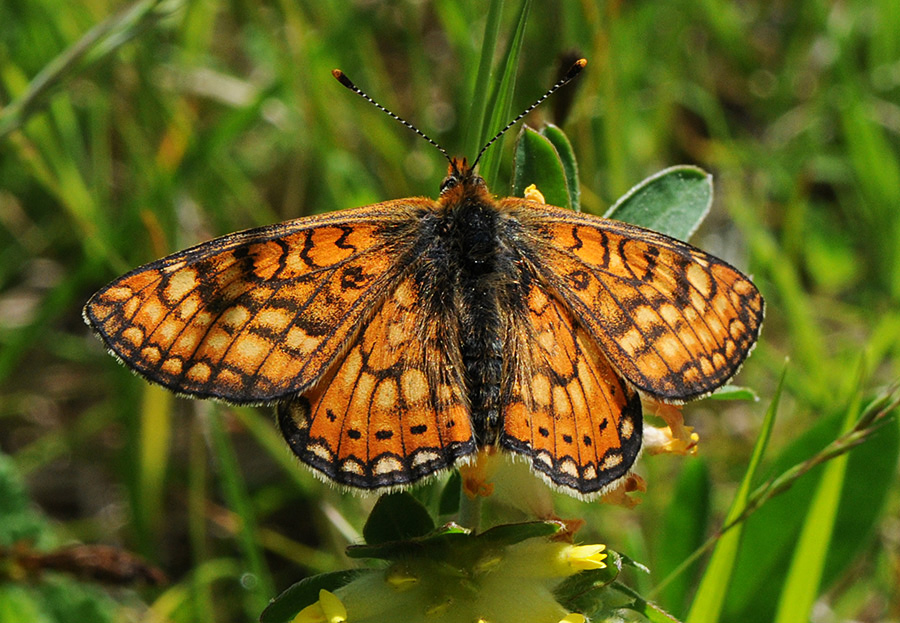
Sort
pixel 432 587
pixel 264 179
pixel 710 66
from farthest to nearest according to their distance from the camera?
pixel 710 66 < pixel 264 179 < pixel 432 587

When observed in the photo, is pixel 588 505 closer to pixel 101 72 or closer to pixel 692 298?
pixel 692 298

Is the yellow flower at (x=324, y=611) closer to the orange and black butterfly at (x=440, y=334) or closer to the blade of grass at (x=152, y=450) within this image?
the orange and black butterfly at (x=440, y=334)

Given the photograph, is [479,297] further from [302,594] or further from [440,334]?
[302,594]

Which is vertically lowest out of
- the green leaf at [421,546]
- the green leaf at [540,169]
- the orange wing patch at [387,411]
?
the green leaf at [421,546]

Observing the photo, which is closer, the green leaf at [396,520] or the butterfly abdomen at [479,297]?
the green leaf at [396,520]

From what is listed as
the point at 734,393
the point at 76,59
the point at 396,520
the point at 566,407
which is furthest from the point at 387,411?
the point at 76,59

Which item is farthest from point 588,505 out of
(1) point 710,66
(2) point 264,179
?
(1) point 710,66

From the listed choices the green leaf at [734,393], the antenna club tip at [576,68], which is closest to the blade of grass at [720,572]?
the green leaf at [734,393]
